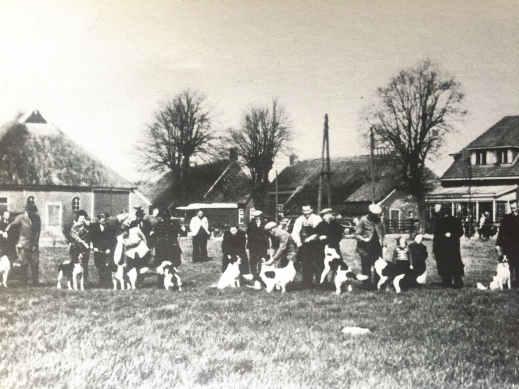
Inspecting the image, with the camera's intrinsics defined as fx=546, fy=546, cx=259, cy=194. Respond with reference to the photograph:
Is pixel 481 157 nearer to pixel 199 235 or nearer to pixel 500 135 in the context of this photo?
pixel 500 135

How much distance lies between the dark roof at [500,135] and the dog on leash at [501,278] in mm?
1039

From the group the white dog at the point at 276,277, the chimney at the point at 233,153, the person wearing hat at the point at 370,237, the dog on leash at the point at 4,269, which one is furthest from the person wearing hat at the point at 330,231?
the dog on leash at the point at 4,269

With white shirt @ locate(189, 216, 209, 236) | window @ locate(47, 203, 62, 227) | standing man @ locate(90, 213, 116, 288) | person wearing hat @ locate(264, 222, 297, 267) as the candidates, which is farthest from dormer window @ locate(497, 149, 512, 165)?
window @ locate(47, 203, 62, 227)

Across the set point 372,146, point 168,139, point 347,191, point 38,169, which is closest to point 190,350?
point 168,139

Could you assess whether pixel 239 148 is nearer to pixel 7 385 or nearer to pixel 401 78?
pixel 401 78

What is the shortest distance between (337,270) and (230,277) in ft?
3.57

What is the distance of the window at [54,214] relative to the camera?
5.80 meters

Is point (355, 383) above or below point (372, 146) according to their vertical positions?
below

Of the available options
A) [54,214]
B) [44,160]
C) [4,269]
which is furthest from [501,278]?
[44,160]

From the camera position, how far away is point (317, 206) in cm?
638

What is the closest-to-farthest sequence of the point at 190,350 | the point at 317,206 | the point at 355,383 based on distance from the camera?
the point at 355,383
the point at 190,350
the point at 317,206

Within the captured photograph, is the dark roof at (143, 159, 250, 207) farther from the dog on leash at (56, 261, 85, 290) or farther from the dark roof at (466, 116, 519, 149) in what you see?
the dark roof at (466, 116, 519, 149)

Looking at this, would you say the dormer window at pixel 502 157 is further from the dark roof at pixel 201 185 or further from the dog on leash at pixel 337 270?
the dark roof at pixel 201 185

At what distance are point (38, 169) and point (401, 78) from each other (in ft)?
12.3
